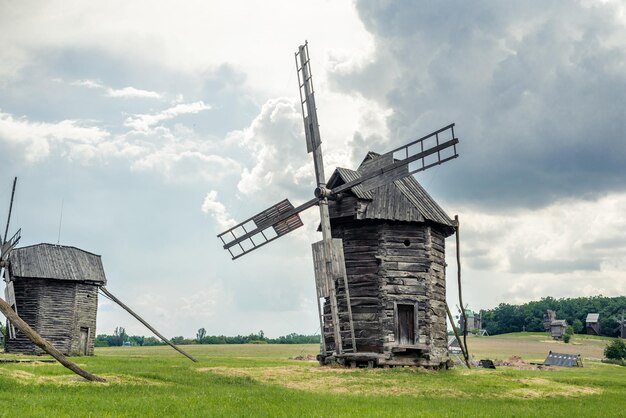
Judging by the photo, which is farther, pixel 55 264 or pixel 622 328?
pixel 622 328

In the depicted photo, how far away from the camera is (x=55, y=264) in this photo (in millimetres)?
46188

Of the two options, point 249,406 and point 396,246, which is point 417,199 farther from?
point 249,406

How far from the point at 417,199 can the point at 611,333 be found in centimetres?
11383

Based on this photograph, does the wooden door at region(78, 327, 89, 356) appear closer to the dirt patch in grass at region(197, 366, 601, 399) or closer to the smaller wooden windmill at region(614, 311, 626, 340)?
the dirt patch in grass at region(197, 366, 601, 399)

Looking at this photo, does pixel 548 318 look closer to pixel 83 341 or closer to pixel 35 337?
pixel 83 341

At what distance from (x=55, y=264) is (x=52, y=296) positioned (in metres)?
2.36

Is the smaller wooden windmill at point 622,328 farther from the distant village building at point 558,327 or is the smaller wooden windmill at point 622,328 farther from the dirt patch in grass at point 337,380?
the dirt patch in grass at point 337,380

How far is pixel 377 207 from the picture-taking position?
29.9 meters

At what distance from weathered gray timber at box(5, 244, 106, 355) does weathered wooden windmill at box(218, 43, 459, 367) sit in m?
22.4

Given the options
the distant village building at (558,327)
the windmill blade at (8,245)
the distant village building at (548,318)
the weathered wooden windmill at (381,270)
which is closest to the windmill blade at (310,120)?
the weathered wooden windmill at (381,270)

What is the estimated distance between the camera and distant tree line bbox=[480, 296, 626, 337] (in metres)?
138

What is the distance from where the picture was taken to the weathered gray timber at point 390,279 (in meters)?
29.2

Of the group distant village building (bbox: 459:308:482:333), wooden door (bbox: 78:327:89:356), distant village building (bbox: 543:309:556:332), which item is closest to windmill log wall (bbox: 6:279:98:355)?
wooden door (bbox: 78:327:89:356)

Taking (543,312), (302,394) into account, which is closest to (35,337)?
(302,394)
